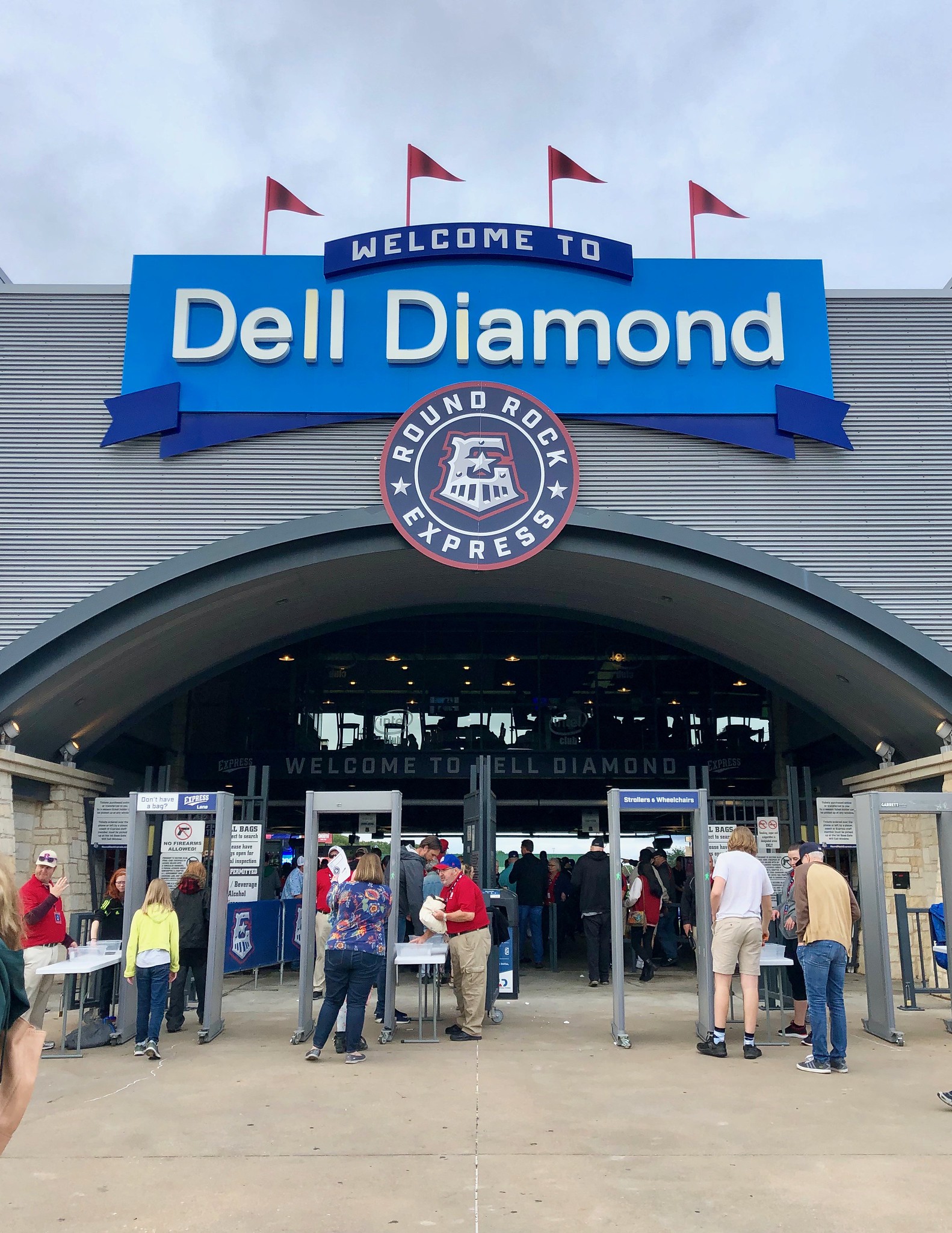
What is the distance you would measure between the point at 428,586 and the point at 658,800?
7481mm

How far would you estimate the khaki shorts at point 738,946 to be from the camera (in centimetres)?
819

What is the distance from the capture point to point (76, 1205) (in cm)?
475

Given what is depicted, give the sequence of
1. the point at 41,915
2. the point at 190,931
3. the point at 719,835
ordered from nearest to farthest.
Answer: the point at 41,915
the point at 190,931
the point at 719,835

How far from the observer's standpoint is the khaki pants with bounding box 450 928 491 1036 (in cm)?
894

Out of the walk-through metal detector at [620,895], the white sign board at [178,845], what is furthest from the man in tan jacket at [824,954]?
the white sign board at [178,845]

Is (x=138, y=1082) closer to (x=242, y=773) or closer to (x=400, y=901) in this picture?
(x=400, y=901)

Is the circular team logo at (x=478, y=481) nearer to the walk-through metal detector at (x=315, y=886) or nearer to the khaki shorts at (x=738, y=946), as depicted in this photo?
the walk-through metal detector at (x=315, y=886)

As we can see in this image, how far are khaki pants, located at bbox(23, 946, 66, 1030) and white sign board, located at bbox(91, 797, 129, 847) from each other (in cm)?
387

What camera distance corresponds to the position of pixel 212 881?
9.21 metres

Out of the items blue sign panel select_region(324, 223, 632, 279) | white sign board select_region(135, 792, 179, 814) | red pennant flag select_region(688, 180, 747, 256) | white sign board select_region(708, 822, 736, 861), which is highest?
red pennant flag select_region(688, 180, 747, 256)

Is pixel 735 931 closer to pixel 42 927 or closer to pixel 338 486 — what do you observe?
pixel 42 927

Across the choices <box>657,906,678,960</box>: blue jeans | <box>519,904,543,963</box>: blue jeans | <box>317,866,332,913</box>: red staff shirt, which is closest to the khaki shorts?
<box>317,866,332,913</box>: red staff shirt

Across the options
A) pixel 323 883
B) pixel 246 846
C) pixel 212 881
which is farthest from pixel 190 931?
pixel 246 846

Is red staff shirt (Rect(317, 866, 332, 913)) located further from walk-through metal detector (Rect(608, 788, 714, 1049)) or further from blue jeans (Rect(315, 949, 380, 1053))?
walk-through metal detector (Rect(608, 788, 714, 1049))
